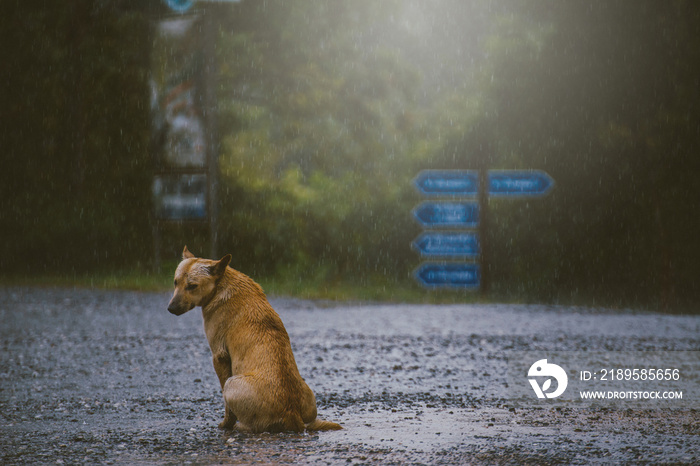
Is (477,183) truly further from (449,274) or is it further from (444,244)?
(449,274)

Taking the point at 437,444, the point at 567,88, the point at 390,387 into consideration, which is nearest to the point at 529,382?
the point at 390,387

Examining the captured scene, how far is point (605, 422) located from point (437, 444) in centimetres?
152

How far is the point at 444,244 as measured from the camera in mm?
18156

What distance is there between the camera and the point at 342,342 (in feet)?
36.7

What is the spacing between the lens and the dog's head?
5.79 metres

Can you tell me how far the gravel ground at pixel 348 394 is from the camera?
17.9 ft

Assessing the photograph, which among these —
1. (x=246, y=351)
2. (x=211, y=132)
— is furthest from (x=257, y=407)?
(x=211, y=132)

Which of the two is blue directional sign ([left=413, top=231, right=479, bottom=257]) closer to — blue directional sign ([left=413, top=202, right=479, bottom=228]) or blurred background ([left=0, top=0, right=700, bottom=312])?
blue directional sign ([left=413, top=202, right=479, bottom=228])

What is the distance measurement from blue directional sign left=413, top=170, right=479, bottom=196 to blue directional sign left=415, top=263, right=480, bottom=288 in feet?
4.97

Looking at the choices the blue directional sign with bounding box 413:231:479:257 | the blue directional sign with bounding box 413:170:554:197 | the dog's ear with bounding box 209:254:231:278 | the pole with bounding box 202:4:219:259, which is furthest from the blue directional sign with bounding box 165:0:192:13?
the dog's ear with bounding box 209:254:231:278

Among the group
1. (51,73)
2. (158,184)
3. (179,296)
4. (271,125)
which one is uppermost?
(51,73)

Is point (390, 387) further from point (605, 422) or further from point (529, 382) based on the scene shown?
point (605, 422)

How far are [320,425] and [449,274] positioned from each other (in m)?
12.6

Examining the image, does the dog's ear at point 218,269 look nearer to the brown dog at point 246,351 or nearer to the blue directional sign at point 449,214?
the brown dog at point 246,351
